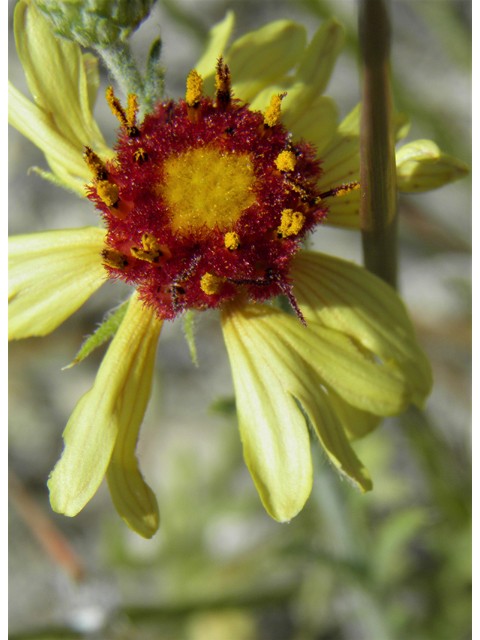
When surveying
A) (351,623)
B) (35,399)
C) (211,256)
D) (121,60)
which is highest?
(121,60)

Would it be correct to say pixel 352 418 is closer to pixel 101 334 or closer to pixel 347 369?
pixel 347 369

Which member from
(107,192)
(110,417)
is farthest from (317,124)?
(110,417)

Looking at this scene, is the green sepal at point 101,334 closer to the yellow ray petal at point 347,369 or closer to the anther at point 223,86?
the yellow ray petal at point 347,369

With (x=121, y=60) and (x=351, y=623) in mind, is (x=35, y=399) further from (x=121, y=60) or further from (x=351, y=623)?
(x=121, y=60)

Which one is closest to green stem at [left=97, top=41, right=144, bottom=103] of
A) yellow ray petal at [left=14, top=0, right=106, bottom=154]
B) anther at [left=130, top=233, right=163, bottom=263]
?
yellow ray petal at [left=14, top=0, right=106, bottom=154]

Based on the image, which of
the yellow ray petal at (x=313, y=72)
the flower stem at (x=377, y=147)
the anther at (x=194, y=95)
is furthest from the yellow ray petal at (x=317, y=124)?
the flower stem at (x=377, y=147)
